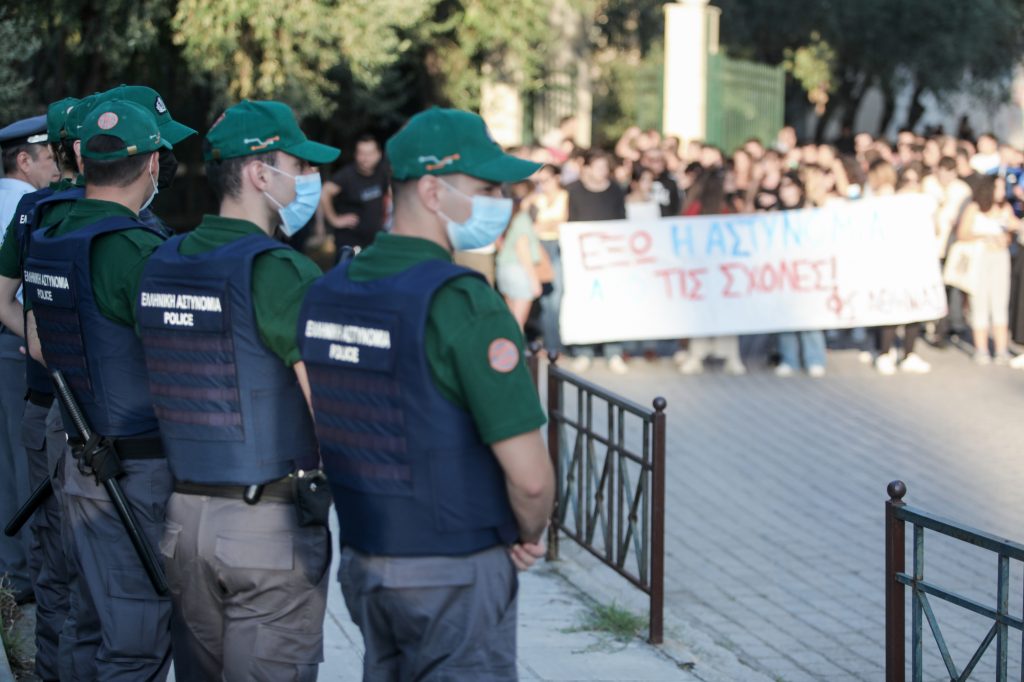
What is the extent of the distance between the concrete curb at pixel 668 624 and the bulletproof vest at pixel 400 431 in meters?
2.60

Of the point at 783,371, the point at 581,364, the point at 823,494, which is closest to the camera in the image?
the point at 823,494

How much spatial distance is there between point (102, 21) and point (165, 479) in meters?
9.90

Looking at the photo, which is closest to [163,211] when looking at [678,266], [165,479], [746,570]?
[678,266]

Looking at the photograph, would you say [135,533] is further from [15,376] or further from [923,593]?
[923,593]

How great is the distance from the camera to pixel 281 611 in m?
3.71

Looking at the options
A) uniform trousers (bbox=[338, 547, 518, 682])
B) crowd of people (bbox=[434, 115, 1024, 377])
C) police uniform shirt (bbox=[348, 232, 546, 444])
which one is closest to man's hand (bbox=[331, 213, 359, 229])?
crowd of people (bbox=[434, 115, 1024, 377])

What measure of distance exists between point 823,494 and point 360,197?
623 cm

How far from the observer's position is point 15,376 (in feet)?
20.0

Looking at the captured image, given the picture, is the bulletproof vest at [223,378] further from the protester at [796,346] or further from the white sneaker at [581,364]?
the protester at [796,346]

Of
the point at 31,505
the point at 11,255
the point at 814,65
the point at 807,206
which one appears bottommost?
the point at 31,505

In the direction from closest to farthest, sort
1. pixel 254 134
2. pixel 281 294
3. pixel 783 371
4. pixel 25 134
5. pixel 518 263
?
1. pixel 281 294
2. pixel 254 134
3. pixel 25 134
4. pixel 518 263
5. pixel 783 371

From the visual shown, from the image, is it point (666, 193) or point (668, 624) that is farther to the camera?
point (666, 193)

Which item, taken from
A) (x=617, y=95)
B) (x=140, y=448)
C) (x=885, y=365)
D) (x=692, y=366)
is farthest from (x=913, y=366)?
(x=617, y=95)

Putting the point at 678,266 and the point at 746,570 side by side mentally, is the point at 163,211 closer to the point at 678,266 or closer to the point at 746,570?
the point at 678,266
